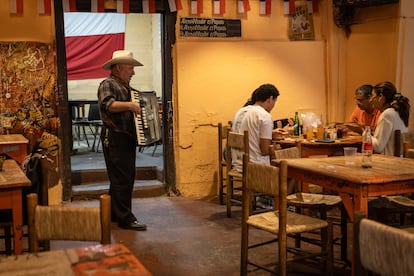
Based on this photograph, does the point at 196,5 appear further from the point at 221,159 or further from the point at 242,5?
the point at 221,159

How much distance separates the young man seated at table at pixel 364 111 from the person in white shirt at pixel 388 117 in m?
0.58

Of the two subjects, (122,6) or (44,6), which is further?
(122,6)

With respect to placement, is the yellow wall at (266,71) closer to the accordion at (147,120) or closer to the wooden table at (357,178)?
the accordion at (147,120)


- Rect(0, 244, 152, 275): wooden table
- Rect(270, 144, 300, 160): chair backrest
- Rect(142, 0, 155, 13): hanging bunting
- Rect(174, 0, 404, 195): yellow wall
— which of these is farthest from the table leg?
Rect(142, 0, 155, 13): hanging bunting

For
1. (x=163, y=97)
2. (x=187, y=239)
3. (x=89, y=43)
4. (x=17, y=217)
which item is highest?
(x=89, y=43)

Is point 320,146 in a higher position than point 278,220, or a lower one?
higher

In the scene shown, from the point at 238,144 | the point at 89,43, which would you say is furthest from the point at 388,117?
the point at 89,43

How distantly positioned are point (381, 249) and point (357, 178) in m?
1.39

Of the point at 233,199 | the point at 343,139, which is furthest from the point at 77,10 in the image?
the point at 343,139

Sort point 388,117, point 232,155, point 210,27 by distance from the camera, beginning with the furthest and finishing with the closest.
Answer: point 210,27 → point 232,155 → point 388,117

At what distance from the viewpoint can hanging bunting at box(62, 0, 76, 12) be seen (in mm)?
5793

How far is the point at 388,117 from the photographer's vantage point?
189 inches

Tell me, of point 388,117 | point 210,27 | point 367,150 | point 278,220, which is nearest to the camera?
point 278,220

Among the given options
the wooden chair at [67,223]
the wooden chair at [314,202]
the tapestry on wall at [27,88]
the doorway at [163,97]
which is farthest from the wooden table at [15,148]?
the wooden chair at [67,223]
